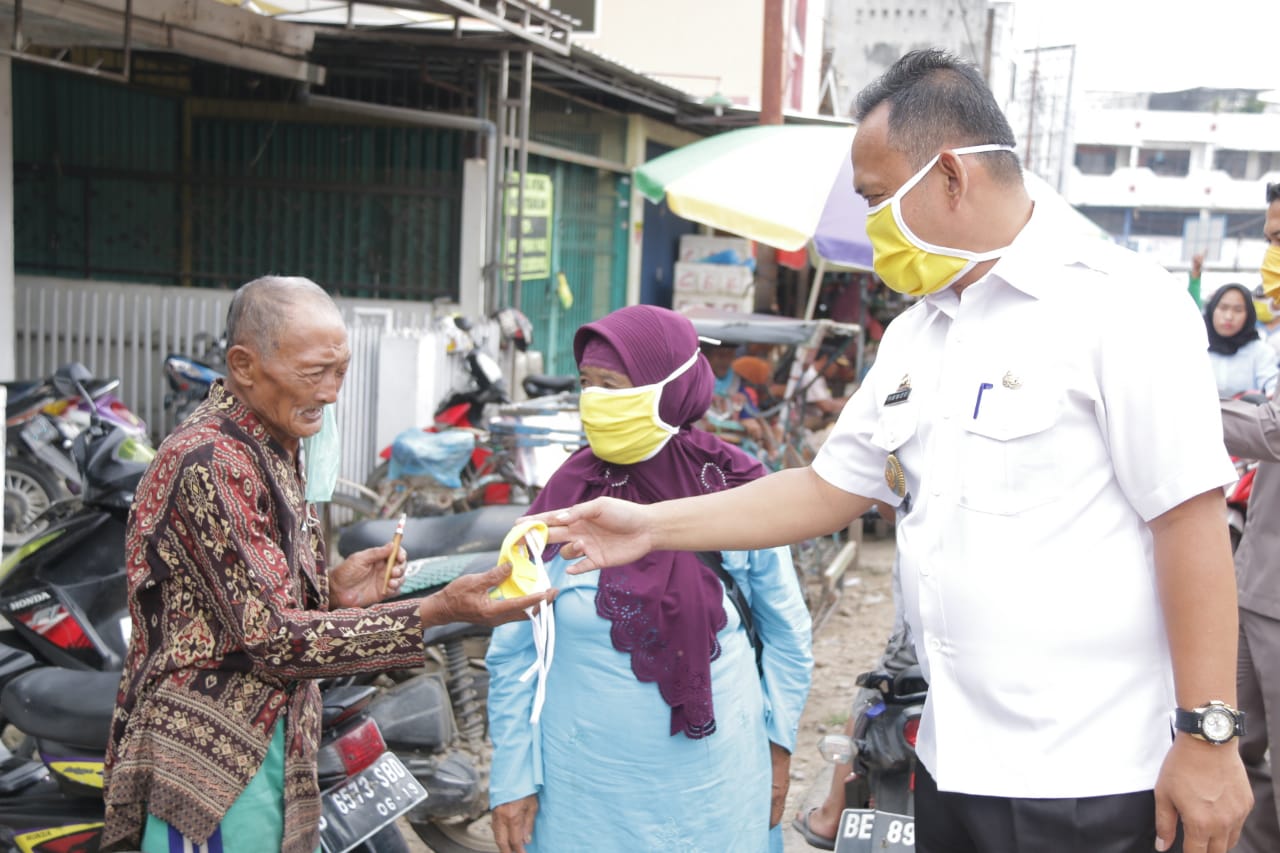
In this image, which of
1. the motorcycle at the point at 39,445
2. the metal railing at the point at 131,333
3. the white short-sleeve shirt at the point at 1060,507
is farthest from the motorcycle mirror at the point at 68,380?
the white short-sleeve shirt at the point at 1060,507

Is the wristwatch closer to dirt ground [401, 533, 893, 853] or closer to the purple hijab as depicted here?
the purple hijab

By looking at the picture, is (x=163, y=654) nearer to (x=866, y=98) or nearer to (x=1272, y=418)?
(x=866, y=98)

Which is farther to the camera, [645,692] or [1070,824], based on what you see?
[645,692]

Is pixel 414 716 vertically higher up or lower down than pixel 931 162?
lower down

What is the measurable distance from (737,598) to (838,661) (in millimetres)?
4040

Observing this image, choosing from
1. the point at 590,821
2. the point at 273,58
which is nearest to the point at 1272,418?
the point at 590,821

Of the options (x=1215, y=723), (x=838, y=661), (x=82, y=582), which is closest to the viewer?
(x=1215, y=723)

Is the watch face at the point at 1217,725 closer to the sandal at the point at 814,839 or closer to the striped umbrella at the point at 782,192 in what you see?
the sandal at the point at 814,839

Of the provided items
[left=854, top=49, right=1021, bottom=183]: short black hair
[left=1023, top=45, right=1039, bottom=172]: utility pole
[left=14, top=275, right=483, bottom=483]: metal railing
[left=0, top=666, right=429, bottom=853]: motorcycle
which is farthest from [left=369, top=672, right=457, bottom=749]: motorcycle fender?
[left=1023, top=45, right=1039, bottom=172]: utility pole

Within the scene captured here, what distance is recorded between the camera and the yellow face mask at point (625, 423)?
9.11 ft

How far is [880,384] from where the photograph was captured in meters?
2.08

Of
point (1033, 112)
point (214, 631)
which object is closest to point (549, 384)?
point (214, 631)

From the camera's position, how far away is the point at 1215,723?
1.68m

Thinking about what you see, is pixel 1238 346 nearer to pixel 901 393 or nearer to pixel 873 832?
pixel 873 832
